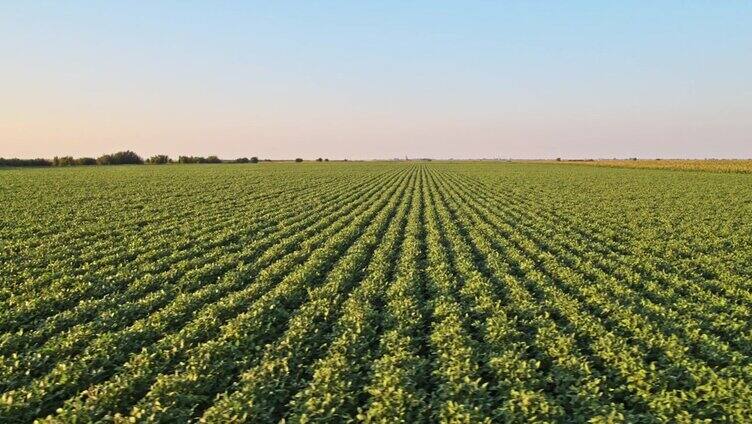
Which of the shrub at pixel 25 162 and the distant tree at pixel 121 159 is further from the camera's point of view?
the distant tree at pixel 121 159

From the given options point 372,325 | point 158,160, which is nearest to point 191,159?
point 158,160

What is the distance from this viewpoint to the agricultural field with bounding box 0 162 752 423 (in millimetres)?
6164

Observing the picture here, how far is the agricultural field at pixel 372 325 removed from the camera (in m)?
6.16

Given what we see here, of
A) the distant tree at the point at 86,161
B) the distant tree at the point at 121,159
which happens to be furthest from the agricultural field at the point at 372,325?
the distant tree at the point at 121,159

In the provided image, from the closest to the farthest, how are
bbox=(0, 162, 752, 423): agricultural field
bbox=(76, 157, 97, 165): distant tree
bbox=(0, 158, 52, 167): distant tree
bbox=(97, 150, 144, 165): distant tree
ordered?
bbox=(0, 162, 752, 423): agricultural field, bbox=(0, 158, 52, 167): distant tree, bbox=(76, 157, 97, 165): distant tree, bbox=(97, 150, 144, 165): distant tree

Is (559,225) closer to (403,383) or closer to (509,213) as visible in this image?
(509,213)

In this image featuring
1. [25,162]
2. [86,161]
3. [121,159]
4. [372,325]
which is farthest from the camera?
[121,159]

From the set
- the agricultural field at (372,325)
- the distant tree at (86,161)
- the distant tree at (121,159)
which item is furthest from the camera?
the distant tree at (121,159)

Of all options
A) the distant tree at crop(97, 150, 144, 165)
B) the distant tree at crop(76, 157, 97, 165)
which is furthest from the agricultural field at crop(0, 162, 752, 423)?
the distant tree at crop(97, 150, 144, 165)

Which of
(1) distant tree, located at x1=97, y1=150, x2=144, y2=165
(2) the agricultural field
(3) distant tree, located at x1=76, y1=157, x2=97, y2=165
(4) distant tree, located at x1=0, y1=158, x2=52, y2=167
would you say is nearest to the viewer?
(2) the agricultural field

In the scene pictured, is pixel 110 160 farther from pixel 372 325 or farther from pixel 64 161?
pixel 372 325

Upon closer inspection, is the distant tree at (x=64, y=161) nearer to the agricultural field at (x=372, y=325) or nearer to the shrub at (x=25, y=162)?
the shrub at (x=25, y=162)

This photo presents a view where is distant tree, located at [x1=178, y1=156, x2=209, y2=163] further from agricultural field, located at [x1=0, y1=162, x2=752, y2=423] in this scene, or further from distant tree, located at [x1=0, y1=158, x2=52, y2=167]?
agricultural field, located at [x1=0, y1=162, x2=752, y2=423]

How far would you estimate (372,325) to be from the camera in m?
9.12
